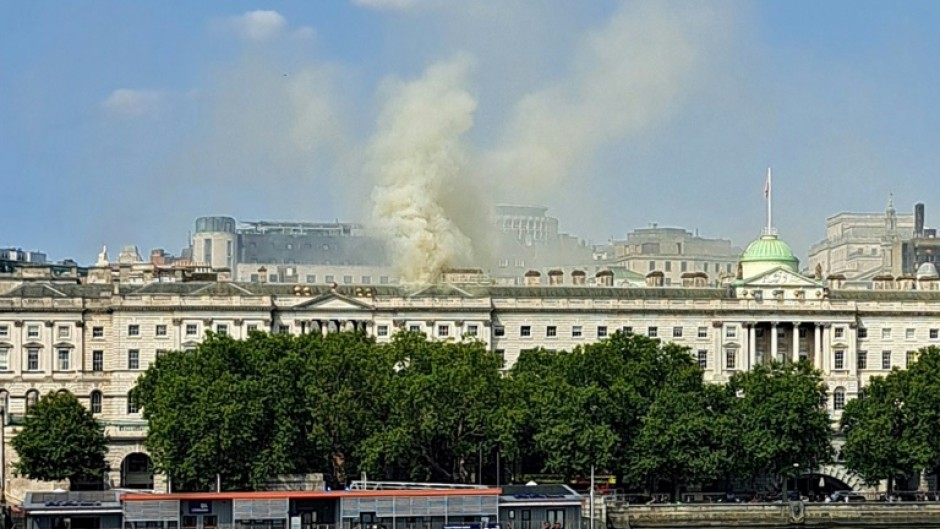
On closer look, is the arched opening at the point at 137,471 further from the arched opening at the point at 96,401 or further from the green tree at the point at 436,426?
the green tree at the point at 436,426

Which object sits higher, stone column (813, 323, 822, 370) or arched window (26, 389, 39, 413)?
stone column (813, 323, 822, 370)

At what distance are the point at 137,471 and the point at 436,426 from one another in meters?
21.1

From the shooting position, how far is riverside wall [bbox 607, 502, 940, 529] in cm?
10781

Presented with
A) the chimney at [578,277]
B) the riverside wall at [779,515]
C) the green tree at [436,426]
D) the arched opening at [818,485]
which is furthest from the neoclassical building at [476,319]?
the riverside wall at [779,515]

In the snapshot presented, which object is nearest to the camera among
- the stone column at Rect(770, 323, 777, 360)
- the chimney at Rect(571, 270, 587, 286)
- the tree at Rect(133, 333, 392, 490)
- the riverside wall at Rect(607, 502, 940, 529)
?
the riverside wall at Rect(607, 502, 940, 529)

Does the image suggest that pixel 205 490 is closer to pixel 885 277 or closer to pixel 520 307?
pixel 520 307

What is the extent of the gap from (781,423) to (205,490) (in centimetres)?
3131

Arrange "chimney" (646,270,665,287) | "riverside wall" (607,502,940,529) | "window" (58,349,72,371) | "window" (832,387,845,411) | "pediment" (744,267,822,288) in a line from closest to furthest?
"riverside wall" (607,502,940,529), "window" (58,349,72,371), "window" (832,387,845,411), "pediment" (744,267,822,288), "chimney" (646,270,665,287)

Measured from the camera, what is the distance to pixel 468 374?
114 metres

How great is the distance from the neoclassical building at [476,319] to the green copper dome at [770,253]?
141 mm

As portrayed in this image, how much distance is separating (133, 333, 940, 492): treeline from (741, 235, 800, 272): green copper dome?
1282 inches

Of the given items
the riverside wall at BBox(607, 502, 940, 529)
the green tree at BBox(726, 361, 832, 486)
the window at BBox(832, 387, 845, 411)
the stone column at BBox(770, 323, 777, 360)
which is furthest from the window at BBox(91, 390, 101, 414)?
the window at BBox(832, 387, 845, 411)

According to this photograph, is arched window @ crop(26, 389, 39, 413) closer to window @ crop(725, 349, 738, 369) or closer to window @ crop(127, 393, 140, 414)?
window @ crop(127, 393, 140, 414)

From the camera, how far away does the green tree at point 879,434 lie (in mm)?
117250
